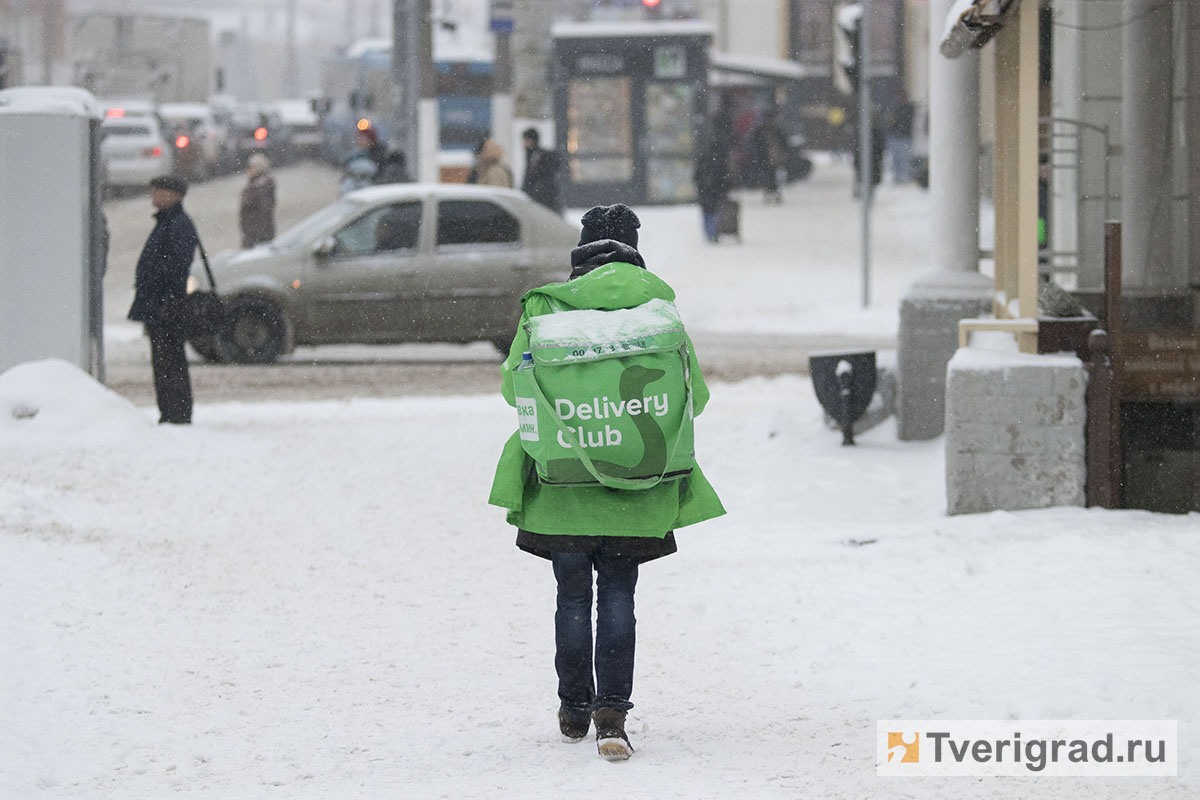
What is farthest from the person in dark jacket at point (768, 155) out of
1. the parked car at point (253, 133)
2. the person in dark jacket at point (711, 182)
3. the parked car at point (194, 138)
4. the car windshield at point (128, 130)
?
the parked car at point (253, 133)

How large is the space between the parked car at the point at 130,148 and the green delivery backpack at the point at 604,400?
32.2m

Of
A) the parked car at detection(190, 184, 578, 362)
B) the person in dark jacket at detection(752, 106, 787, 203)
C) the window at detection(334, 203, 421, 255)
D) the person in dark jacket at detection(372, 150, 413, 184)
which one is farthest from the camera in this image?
the person in dark jacket at detection(752, 106, 787, 203)

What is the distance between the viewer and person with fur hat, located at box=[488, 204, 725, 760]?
5.23m

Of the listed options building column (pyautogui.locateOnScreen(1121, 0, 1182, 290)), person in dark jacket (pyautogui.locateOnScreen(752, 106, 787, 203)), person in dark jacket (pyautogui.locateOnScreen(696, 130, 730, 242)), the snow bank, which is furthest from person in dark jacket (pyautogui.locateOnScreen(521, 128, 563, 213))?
person in dark jacket (pyautogui.locateOnScreen(752, 106, 787, 203))

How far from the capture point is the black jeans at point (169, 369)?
11711 mm

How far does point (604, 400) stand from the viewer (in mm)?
5145

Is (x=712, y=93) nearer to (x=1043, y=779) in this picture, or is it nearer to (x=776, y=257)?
(x=776, y=257)

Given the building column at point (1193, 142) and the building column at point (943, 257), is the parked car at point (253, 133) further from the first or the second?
the building column at point (1193, 142)

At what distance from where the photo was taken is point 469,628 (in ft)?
→ 23.7

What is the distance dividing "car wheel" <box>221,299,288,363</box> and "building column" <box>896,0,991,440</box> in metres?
6.37

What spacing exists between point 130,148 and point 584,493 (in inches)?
1289

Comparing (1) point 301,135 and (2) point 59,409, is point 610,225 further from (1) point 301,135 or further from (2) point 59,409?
(1) point 301,135

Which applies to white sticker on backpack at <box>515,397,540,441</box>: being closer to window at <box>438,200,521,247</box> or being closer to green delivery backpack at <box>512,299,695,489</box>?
green delivery backpack at <box>512,299,695,489</box>

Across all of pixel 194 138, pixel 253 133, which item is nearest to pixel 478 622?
pixel 194 138
